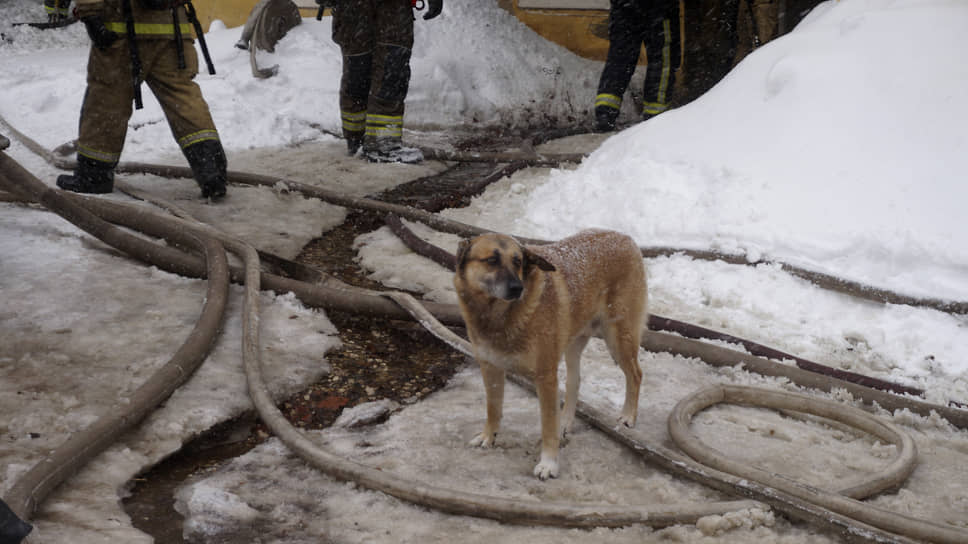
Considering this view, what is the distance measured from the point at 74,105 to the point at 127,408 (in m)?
7.06

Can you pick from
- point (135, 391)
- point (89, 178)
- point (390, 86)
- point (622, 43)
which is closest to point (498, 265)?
point (135, 391)

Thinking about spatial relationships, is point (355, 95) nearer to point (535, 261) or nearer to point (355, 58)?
point (355, 58)

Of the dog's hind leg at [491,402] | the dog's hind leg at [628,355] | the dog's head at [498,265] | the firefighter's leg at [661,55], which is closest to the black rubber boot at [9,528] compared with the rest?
the dog's head at [498,265]

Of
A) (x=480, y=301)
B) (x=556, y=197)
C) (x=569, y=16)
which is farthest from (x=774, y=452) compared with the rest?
(x=569, y=16)

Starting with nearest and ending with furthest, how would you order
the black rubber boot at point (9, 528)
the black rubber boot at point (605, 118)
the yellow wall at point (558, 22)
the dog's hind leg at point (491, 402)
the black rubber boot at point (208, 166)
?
the black rubber boot at point (9, 528), the dog's hind leg at point (491, 402), the black rubber boot at point (208, 166), the black rubber boot at point (605, 118), the yellow wall at point (558, 22)

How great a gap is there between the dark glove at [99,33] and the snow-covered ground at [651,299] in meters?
1.25

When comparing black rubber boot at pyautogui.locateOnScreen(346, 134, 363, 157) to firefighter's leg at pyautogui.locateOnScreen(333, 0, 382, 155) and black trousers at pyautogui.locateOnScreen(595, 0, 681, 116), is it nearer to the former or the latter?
firefighter's leg at pyautogui.locateOnScreen(333, 0, 382, 155)

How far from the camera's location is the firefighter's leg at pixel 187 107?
5.45m

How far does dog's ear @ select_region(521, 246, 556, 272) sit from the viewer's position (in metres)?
2.45

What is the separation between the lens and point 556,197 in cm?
586

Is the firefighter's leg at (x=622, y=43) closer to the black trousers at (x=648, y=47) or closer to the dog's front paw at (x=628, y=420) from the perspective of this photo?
the black trousers at (x=648, y=47)

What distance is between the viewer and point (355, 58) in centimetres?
750

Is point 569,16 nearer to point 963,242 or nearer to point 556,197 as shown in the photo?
point 556,197

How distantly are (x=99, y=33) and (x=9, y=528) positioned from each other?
4372mm
